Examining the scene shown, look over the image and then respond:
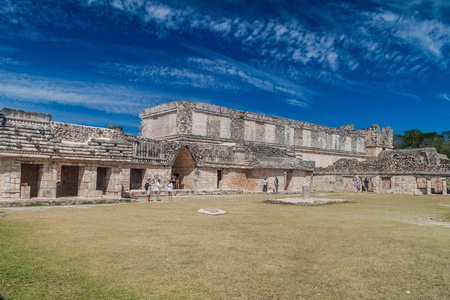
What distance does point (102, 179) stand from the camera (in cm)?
1706

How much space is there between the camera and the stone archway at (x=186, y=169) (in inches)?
925

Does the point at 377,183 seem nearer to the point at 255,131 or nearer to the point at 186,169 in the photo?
the point at 255,131

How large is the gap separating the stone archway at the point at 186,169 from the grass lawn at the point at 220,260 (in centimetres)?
1434

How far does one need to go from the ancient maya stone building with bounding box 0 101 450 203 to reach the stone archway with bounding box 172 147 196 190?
0.07 metres

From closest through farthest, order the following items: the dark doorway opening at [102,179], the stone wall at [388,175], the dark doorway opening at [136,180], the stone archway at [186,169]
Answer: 1. the dark doorway opening at [102,179]
2. the dark doorway opening at [136,180]
3. the stone archway at [186,169]
4. the stone wall at [388,175]

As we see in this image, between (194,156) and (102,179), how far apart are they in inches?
296

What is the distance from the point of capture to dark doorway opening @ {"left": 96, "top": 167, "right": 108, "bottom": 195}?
1666 cm

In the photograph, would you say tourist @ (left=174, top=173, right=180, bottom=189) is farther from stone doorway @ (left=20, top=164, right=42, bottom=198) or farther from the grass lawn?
the grass lawn

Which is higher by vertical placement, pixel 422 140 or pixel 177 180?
pixel 422 140

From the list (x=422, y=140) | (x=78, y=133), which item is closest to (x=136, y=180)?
(x=78, y=133)

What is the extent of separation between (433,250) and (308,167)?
22.5m

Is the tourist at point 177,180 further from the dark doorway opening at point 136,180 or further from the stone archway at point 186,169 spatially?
the dark doorway opening at point 136,180

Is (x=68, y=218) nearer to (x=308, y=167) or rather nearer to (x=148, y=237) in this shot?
(x=148, y=237)

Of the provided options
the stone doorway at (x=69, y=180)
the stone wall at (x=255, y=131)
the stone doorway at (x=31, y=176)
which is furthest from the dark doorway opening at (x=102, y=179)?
the stone wall at (x=255, y=131)
